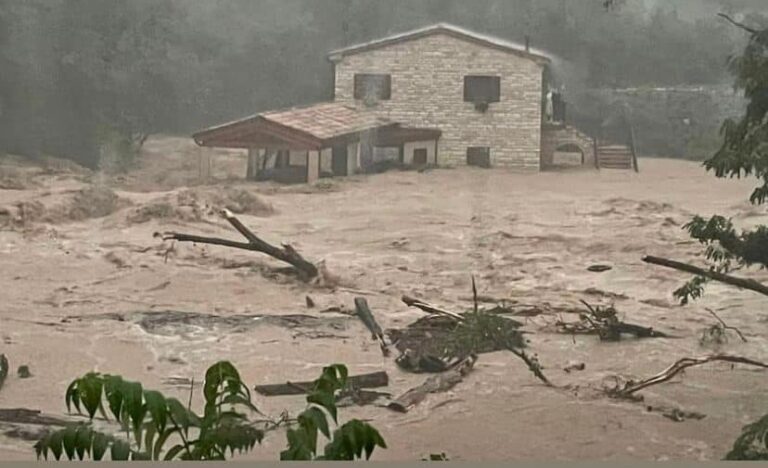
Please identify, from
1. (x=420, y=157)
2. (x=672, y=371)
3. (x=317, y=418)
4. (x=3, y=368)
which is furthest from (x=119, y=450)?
(x=672, y=371)

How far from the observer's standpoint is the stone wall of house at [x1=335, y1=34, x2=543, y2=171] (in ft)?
10.5

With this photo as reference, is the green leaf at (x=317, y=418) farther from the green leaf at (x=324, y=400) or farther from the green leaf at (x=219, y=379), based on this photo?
the green leaf at (x=219, y=379)

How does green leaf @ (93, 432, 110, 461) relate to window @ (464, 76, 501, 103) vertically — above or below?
below

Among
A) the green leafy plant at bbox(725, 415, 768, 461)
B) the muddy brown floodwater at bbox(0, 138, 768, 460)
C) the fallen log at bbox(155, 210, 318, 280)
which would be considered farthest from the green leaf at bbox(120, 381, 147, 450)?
the green leafy plant at bbox(725, 415, 768, 461)

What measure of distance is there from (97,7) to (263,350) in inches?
38.7

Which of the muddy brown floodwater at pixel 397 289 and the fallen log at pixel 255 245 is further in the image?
the fallen log at pixel 255 245

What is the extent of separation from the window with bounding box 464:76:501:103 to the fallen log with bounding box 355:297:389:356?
23.6 inches

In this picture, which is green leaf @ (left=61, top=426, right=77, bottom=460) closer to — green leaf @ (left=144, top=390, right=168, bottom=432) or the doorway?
green leaf @ (left=144, top=390, right=168, bottom=432)

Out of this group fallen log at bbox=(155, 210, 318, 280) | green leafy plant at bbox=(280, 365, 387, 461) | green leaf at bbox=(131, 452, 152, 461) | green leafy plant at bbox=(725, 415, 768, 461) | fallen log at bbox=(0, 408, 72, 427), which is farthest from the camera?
fallen log at bbox=(155, 210, 318, 280)

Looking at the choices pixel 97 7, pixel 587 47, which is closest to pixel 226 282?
pixel 97 7

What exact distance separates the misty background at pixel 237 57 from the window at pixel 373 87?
79 mm

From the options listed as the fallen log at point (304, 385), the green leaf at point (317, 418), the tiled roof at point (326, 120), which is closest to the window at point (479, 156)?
the tiled roof at point (326, 120)

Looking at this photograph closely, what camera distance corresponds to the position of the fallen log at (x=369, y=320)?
120 inches

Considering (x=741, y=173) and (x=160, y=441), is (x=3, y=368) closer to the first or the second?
(x=160, y=441)
